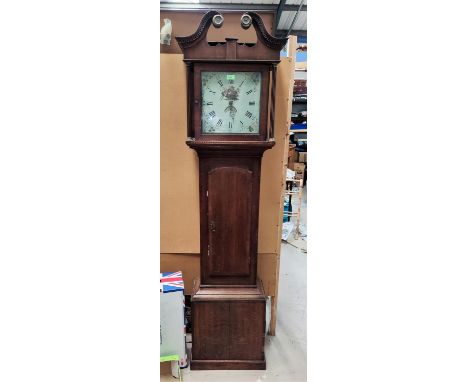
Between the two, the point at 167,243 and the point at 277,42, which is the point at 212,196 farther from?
the point at 277,42

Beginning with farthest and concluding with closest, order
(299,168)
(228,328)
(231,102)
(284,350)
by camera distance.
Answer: (299,168), (284,350), (228,328), (231,102)

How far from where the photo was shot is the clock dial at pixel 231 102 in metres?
1.67

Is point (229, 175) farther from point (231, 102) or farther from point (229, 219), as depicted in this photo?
point (231, 102)

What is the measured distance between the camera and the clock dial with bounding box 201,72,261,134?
1666 millimetres

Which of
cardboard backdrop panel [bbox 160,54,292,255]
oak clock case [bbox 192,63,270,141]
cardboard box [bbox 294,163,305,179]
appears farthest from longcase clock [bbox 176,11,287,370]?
cardboard box [bbox 294,163,305,179]

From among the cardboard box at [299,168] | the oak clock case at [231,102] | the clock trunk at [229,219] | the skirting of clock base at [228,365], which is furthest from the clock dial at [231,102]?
the cardboard box at [299,168]

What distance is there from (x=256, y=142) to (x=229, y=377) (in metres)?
1.23

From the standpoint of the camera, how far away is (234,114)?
1.70m

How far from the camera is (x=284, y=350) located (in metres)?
1.99

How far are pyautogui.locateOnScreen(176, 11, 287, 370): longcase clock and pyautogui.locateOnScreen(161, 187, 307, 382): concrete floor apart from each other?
0.17 ft

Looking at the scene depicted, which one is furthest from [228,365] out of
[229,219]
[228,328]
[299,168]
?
[299,168]

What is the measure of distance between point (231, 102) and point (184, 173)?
55cm

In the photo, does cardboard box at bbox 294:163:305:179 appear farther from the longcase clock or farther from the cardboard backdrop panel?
the longcase clock

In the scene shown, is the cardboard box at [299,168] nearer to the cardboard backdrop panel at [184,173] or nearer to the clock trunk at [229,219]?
the cardboard backdrop panel at [184,173]
